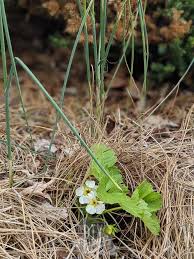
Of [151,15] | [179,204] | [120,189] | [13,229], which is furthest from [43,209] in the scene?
[151,15]

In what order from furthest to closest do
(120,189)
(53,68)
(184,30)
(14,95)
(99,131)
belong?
(53,68), (14,95), (184,30), (99,131), (120,189)

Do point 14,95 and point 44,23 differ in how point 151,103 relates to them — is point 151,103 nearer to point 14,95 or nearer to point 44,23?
point 14,95

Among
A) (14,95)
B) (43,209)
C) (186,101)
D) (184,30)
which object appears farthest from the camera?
(14,95)

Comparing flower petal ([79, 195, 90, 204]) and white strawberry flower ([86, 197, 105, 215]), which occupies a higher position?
flower petal ([79, 195, 90, 204])

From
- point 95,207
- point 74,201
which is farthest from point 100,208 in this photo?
point 74,201

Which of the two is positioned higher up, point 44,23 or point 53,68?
point 44,23
